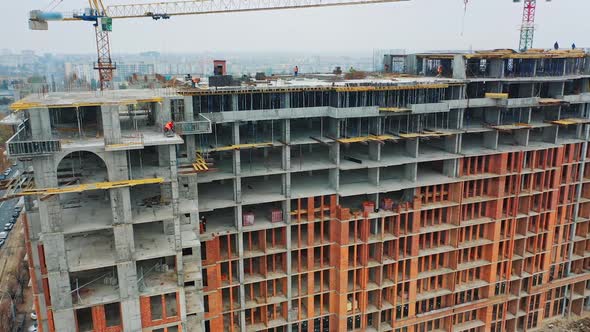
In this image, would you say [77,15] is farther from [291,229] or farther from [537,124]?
[537,124]

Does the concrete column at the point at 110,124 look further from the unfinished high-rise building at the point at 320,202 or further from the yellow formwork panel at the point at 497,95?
the yellow formwork panel at the point at 497,95

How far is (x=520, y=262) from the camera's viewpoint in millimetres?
56219

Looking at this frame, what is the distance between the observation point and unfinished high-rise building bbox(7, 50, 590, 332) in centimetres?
3294

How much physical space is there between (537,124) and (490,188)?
9524mm

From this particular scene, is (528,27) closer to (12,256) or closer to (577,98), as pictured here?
(577,98)

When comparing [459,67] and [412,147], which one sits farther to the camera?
[459,67]

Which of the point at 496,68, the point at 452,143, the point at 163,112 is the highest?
the point at 496,68

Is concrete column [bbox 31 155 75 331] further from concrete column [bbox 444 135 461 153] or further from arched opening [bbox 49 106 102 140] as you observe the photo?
concrete column [bbox 444 135 461 153]

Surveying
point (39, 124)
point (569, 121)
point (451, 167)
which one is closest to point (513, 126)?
point (569, 121)

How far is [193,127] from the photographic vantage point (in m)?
38.2

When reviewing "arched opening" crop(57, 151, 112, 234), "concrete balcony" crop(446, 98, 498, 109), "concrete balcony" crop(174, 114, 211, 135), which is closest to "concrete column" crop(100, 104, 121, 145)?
"arched opening" crop(57, 151, 112, 234)

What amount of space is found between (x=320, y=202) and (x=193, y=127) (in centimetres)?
1578

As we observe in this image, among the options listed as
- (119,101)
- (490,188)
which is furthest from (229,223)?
(490,188)

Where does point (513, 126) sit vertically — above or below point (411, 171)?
above
